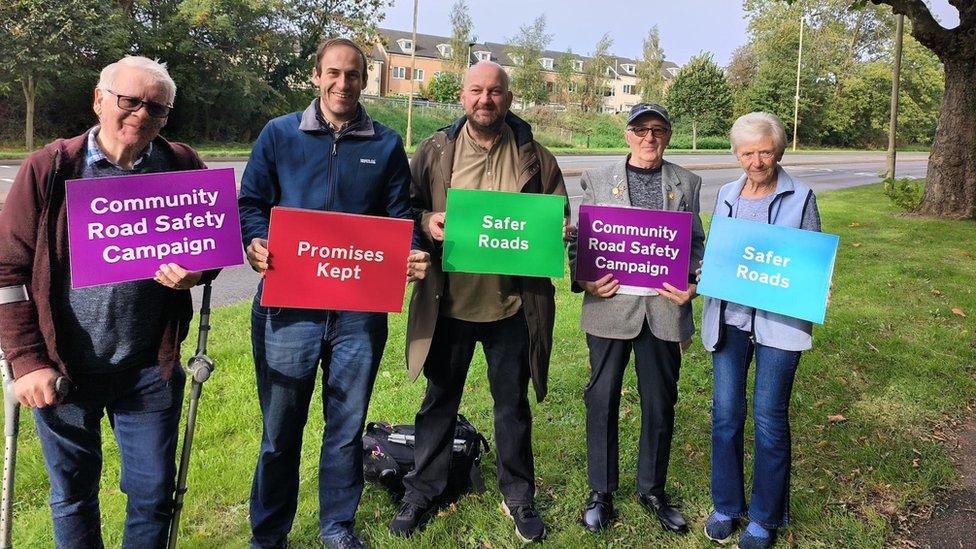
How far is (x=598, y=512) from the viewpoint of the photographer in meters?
3.45

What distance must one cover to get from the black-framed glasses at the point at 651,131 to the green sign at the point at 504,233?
517mm

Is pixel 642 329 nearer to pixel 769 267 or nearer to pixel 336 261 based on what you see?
pixel 769 267

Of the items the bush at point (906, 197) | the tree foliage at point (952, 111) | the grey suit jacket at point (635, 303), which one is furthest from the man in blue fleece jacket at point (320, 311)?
the bush at point (906, 197)

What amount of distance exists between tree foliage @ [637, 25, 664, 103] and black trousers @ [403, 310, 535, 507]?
54340 millimetres

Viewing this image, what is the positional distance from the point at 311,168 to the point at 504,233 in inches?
36.5

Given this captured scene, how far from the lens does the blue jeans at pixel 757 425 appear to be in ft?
10.2

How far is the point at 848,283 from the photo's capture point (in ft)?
27.6

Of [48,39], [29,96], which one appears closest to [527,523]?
→ [48,39]

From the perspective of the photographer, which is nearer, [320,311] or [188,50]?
[320,311]

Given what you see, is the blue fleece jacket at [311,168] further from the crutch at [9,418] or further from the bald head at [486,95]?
the crutch at [9,418]

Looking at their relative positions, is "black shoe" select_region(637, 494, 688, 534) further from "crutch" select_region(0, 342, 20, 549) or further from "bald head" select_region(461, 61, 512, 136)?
"crutch" select_region(0, 342, 20, 549)

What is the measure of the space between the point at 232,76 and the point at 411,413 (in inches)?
1217

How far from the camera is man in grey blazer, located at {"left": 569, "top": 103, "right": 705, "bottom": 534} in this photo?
3271 mm

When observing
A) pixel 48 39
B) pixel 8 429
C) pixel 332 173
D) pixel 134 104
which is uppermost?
pixel 48 39
